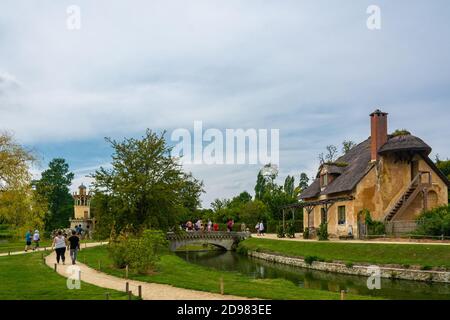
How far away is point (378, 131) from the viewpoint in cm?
3981

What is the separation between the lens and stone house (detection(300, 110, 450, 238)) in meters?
38.2

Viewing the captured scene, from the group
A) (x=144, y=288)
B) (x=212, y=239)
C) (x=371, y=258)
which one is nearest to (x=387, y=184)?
(x=371, y=258)

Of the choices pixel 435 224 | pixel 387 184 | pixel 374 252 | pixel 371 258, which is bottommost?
pixel 371 258

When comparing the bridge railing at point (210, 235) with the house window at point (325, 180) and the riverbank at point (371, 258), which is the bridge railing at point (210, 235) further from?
the riverbank at point (371, 258)

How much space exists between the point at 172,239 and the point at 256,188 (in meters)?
48.6

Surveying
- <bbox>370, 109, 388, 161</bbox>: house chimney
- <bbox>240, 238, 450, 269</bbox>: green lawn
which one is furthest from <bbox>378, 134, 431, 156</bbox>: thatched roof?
<bbox>240, 238, 450, 269</bbox>: green lawn

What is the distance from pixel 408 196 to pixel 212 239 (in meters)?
20.8

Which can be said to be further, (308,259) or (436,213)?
(436,213)

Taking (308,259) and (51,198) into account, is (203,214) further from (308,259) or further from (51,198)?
(308,259)

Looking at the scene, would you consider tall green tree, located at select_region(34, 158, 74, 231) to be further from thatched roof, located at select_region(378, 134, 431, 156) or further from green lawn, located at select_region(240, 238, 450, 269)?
thatched roof, located at select_region(378, 134, 431, 156)

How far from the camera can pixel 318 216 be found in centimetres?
4525

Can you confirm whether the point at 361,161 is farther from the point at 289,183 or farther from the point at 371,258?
the point at 289,183

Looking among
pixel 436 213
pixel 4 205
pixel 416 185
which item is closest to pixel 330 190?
pixel 416 185

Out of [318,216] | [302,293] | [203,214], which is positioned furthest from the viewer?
[203,214]
